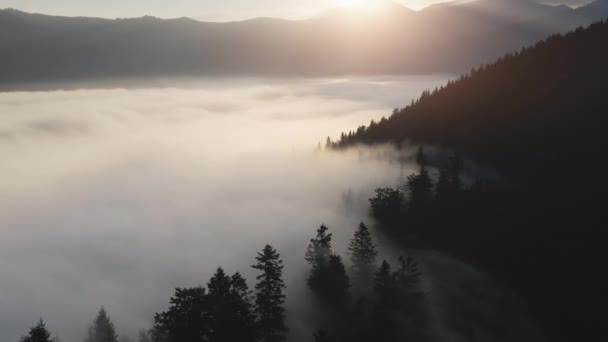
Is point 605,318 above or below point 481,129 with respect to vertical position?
below

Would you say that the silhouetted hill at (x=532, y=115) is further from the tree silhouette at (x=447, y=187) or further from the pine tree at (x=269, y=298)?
the pine tree at (x=269, y=298)

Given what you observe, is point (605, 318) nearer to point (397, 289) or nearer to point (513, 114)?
point (397, 289)

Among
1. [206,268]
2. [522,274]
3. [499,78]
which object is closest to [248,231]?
[206,268]

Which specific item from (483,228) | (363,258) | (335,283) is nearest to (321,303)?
(335,283)

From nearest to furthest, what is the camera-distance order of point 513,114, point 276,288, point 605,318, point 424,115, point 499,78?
point 276,288 < point 605,318 < point 513,114 < point 499,78 < point 424,115

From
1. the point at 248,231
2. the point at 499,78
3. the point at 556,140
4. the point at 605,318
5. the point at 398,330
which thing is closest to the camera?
the point at 398,330

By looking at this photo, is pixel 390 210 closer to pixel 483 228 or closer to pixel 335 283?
pixel 483 228

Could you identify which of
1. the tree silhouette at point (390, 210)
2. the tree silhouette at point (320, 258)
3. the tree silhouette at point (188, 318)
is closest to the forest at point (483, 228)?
the tree silhouette at point (188, 318)

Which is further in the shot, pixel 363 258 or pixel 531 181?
pixel 531 181
